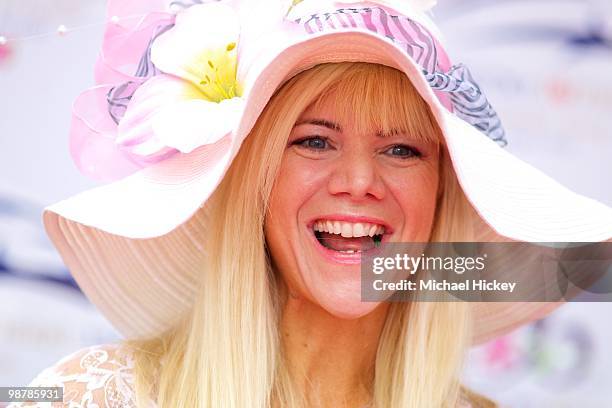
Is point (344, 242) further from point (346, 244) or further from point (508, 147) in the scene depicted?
point (508, 147)

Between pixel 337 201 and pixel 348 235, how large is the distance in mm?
61

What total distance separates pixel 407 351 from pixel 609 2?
1.12 metres

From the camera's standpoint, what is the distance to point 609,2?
237 centimetres

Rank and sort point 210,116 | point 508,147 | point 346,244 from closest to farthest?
point 210,116 → point 346,244 → point 508,147

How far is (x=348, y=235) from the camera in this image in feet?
5.17

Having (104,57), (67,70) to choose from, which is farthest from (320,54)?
(67,70)

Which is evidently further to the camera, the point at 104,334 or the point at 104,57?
the point at 104,334

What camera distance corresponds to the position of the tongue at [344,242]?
1.59 meters

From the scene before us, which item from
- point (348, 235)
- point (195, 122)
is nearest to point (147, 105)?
point (195, 122)

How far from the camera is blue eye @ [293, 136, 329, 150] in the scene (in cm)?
158

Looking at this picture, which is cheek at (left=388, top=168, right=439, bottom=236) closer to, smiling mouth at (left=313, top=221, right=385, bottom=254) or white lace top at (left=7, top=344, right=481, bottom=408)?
smiling mouth at (left=313, top=221, right=385, bottom=254)

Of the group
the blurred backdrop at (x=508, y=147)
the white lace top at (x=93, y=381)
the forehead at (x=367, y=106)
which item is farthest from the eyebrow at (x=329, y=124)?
the blurred backdrop at (x=508, y=147)

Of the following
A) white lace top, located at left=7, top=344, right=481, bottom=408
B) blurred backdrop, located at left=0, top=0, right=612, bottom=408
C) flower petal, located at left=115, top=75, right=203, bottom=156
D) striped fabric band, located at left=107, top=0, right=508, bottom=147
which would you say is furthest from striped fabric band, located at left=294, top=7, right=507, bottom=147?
blurred backdrop, located at left=0, top=0, right=612, bottom=408

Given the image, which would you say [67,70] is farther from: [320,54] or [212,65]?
[320,54]
